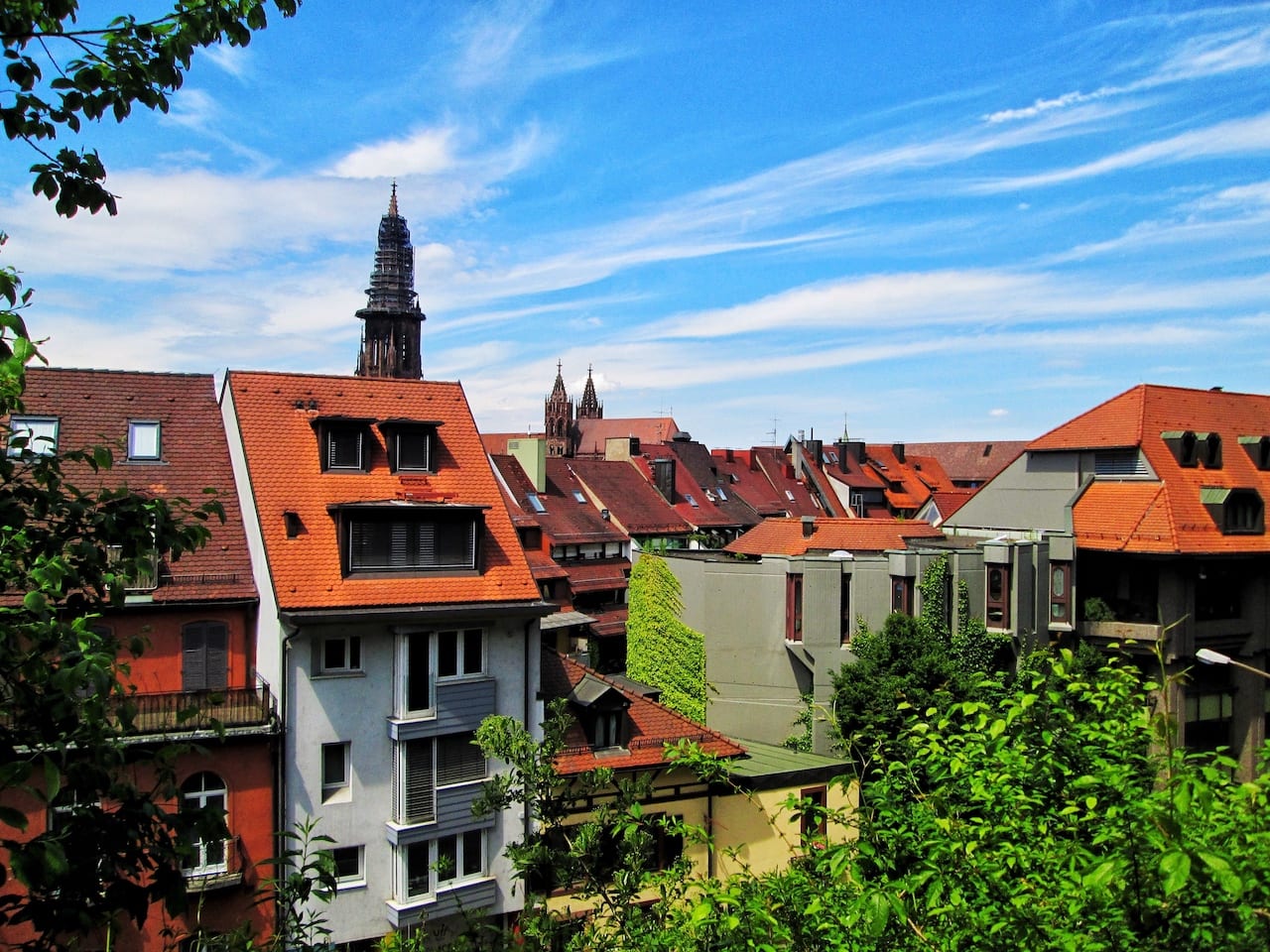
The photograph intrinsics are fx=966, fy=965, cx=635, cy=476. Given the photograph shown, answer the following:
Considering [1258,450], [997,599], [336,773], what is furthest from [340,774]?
[1258,450]

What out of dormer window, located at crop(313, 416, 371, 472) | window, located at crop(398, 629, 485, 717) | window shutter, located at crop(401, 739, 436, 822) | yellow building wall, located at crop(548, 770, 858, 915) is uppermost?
dormer window, located at crop(313, 416, 371, 472)

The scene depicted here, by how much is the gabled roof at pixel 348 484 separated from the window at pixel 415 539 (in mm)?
288

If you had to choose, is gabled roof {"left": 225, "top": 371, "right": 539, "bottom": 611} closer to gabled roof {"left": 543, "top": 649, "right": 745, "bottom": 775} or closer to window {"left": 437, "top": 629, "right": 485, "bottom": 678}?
window {"left": 437, "top": 629, "right": 485, "bottom": 678}

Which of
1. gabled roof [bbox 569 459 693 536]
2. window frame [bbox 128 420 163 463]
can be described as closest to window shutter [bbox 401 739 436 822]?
window frame [bbox 128 420 163 463]

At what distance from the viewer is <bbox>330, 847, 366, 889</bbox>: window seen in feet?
62.5

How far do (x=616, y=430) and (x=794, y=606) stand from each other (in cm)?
7731

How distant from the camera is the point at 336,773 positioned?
19297mm

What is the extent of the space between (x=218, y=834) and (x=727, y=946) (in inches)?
150

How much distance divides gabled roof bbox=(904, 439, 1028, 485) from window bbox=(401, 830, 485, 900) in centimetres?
7543

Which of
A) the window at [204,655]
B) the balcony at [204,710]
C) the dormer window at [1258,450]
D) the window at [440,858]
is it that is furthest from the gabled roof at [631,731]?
the dormer window at [1258,450]

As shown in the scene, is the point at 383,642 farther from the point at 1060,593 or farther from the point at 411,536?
the point at 1060,593

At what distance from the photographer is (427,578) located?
2056cm

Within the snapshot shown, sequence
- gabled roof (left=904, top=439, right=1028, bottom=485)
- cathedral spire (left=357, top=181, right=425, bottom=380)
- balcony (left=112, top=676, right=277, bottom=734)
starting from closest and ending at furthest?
balcony (left=112, top=676, right=277, bottom=734)
gabled roof (left=904, top=439, right=1028, bottom=485)
cathedral spire (left=357, top=181, right=425, bottom=380)

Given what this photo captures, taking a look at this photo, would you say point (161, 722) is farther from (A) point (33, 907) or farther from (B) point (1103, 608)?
(B) point (1103, 608)
